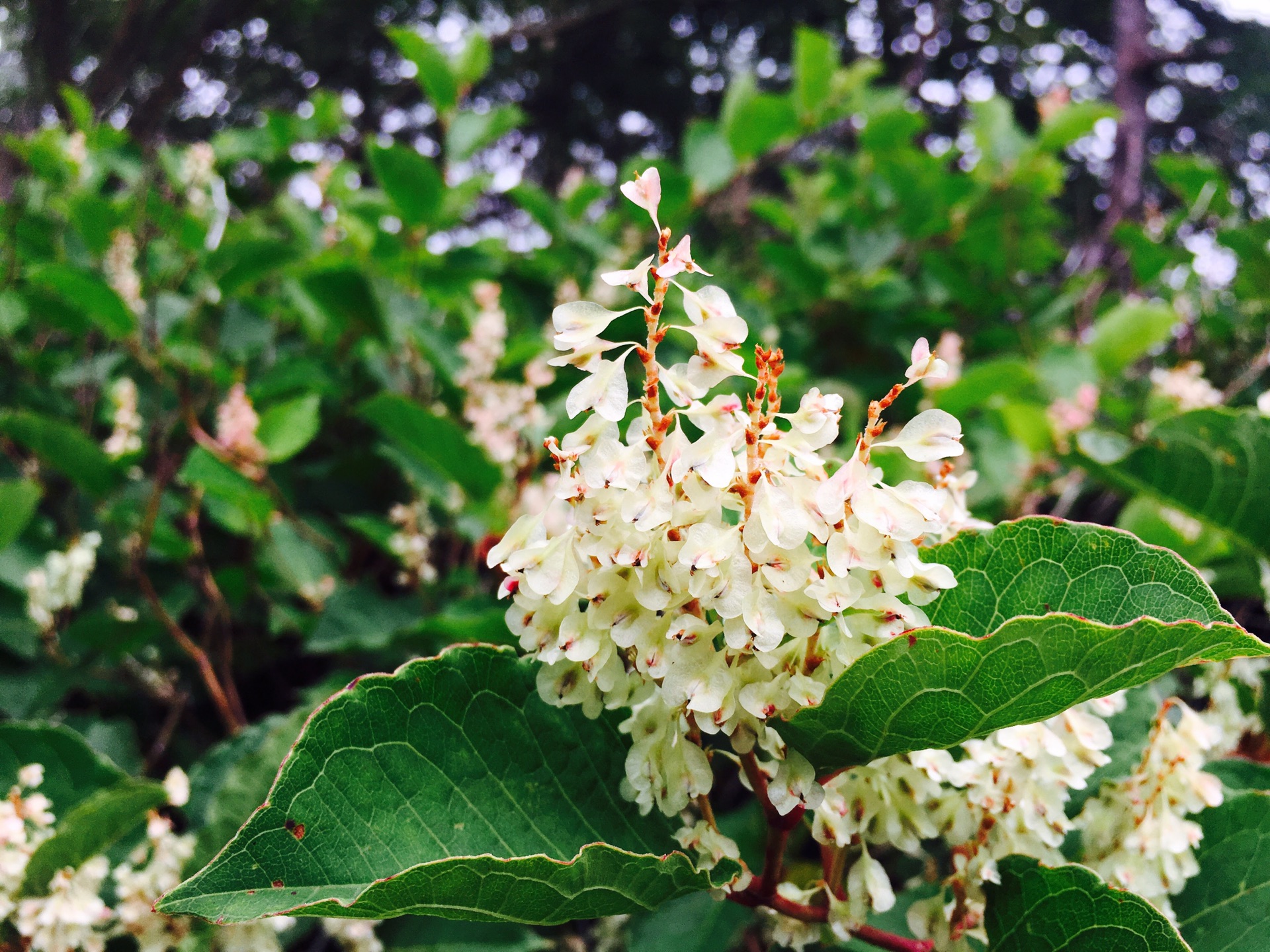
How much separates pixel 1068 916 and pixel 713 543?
430 millimetres

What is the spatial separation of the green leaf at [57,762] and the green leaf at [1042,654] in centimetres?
98

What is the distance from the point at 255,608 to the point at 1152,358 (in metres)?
2.79

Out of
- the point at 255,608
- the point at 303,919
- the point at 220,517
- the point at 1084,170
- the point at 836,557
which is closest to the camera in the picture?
the point at 836,557

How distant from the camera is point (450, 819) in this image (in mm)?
A: 662

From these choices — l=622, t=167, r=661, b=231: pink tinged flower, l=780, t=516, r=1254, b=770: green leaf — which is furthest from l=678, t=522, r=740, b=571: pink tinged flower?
l=622, t=167, r=661, b=231: pink tinged flower

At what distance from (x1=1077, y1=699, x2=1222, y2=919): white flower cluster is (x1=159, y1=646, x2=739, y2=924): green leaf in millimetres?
411

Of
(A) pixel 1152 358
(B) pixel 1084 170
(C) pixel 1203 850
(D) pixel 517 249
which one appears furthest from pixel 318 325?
(B) pixel 1084 170

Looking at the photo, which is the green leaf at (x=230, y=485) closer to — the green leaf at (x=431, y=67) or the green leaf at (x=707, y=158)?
the green leaf at (x=431, y=67)

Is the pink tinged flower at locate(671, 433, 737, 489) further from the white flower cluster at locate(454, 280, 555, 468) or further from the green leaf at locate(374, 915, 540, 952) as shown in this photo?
the white flower cluster at locate(454, 280, 555, 468)

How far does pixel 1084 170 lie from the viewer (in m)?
5.81

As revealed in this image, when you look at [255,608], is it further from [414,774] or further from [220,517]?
[414,774]

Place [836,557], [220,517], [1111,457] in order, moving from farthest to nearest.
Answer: [220,517] < [1111,457] < [836,557]

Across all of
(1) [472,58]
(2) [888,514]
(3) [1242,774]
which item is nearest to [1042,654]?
(2) [888,514]

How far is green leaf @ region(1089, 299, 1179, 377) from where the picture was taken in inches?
82.4
